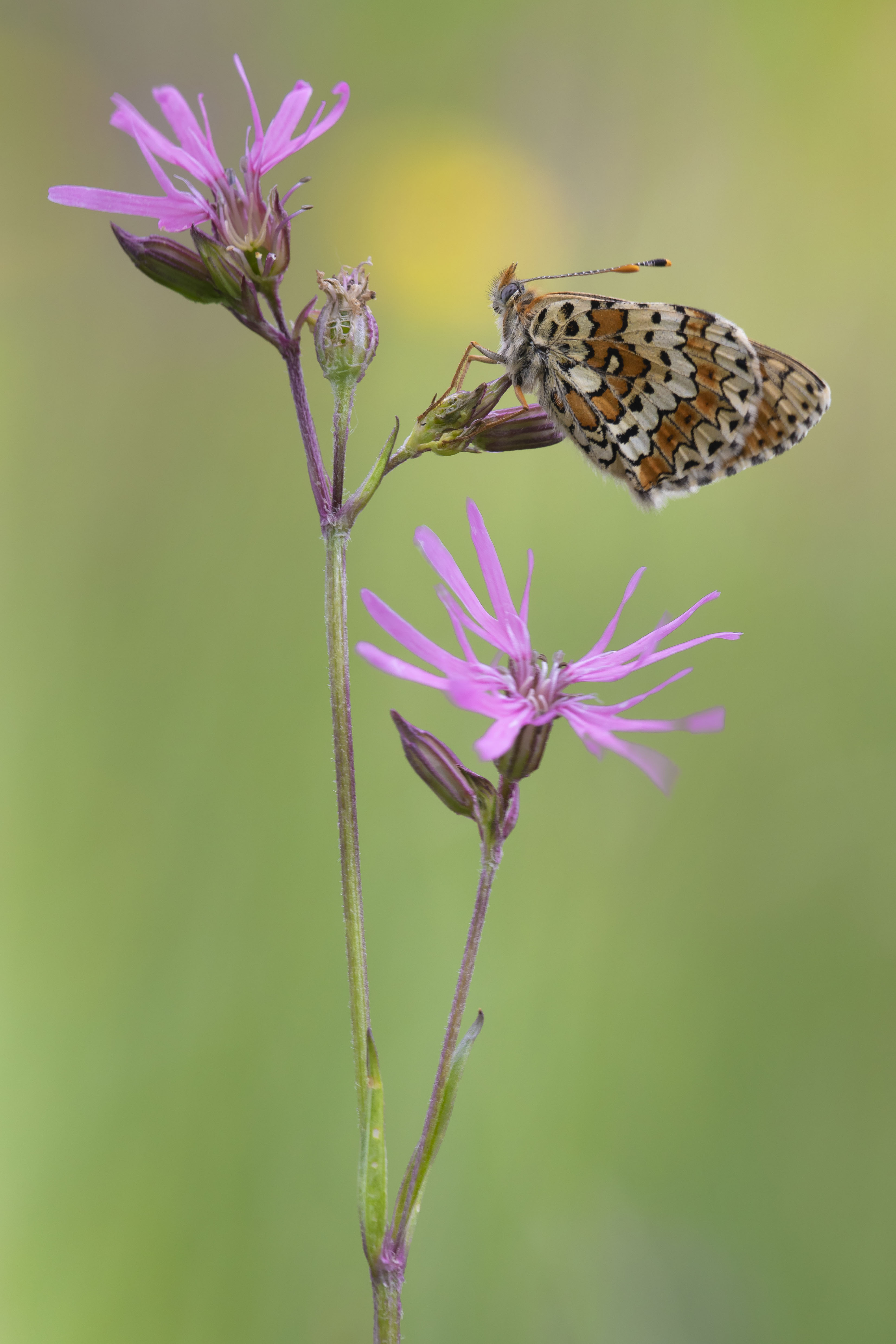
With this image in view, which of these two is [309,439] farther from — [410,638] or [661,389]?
[661,389]

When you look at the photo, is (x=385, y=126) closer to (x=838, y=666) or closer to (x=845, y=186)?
(x=845, y=186)

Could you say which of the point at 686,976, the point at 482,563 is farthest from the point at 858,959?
the point at 482,563

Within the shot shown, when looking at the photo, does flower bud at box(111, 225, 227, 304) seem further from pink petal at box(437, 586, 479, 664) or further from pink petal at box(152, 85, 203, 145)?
pink petal at box(437, 586, 479, 664)

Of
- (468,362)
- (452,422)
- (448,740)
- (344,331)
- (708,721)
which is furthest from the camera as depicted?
(448,740)

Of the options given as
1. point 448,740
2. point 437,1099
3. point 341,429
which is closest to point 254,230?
point 341,429

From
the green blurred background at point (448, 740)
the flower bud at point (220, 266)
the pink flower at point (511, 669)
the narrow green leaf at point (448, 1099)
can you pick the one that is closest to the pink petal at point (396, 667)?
the pink flower at point (511, 669)

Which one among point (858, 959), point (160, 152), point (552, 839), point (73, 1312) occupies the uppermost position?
point (160, 152)

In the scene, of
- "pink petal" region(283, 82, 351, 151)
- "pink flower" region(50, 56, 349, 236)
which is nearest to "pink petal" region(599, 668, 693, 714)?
"pink flower" region(50, 56, 349, 236)
